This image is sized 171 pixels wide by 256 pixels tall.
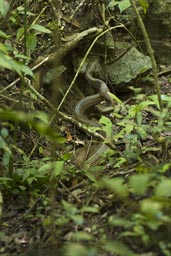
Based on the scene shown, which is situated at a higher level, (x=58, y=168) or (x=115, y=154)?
(x=58, y=168)

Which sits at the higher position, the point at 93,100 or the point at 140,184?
the point at 140,184

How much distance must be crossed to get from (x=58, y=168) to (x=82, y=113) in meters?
2.62

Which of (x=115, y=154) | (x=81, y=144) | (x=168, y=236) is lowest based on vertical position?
(x=81, y=144)

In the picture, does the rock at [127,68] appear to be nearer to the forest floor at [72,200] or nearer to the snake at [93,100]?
the snake at [93,100]

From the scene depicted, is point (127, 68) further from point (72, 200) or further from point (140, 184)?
point (140, 184)

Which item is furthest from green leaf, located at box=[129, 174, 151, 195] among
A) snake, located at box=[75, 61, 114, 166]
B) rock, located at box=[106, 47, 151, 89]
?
rock, located at box=[106, 47, 151, 89]

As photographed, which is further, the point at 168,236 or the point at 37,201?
the point at 37,201

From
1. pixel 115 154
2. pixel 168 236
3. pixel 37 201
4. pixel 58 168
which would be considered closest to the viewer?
pixel 168 236

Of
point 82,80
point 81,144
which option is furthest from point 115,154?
point 82,80

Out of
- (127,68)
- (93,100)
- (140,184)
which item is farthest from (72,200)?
(127,68)

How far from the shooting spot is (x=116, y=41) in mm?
6582

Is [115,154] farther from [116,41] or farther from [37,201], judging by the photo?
[116,41]

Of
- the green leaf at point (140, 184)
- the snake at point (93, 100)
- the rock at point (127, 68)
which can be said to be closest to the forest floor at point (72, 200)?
the green leaf at point (140, 184)

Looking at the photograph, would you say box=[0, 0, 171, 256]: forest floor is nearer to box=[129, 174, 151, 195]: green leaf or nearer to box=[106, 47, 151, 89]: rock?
box=[129, 174, 151, 195]: green leaf
